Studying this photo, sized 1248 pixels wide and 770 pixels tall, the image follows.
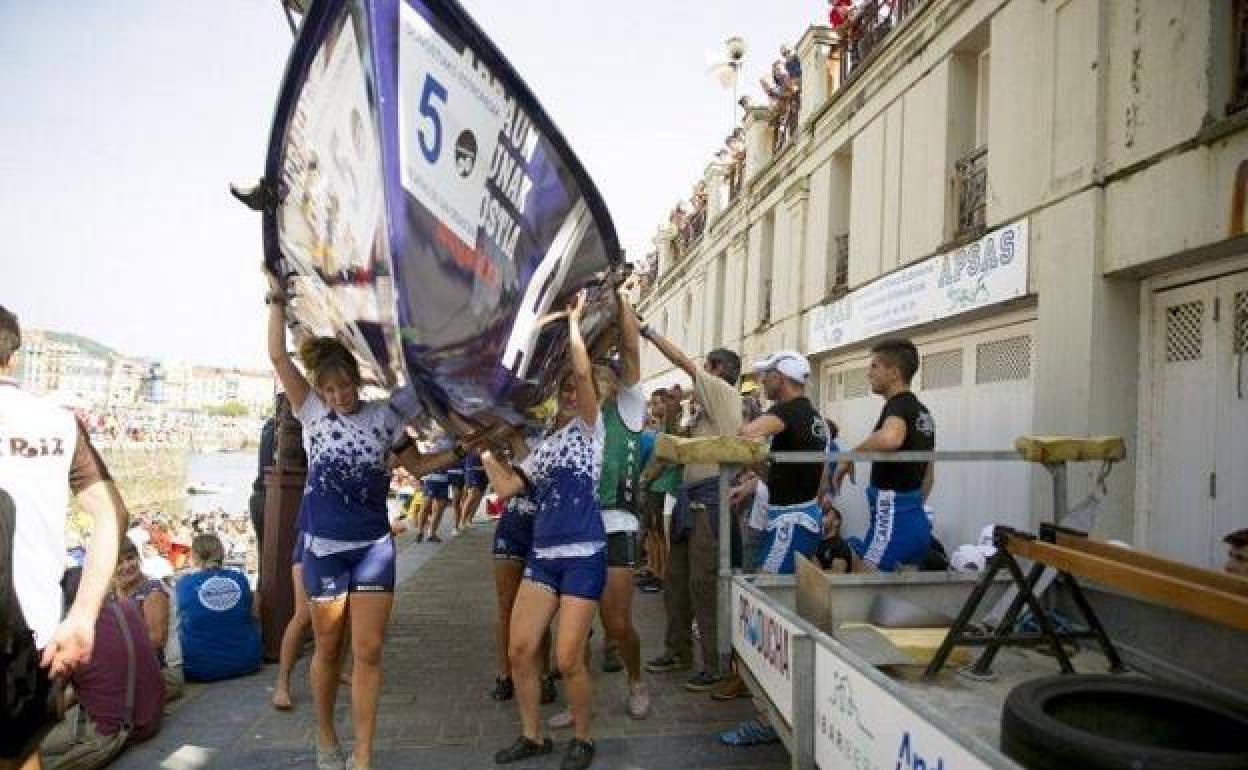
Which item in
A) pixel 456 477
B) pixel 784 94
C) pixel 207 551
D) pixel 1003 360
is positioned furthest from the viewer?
pixel 784 94

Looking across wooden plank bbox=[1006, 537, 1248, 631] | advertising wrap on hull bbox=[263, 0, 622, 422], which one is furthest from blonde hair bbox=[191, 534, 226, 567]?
wooden plank bbox=[1006, 537, 1248, 631]

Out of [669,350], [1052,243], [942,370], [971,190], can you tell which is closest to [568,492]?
[669,350]

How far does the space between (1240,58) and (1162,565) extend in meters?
4.16

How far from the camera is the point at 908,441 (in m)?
3.93

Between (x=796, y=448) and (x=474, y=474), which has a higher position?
(x=796, y=448)

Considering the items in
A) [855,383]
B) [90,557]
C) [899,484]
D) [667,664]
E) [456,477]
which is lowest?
[667,664]

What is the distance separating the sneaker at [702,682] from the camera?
4914 mm

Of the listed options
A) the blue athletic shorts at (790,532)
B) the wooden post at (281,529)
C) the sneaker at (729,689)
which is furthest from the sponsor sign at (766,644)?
the wooden post at (281,529)

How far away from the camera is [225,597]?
16.7 feet

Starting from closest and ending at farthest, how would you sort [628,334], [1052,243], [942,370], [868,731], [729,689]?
1. [868,731]
2. [628,334]
3. [729,689]
4. [1052,243]
5. [942,370]

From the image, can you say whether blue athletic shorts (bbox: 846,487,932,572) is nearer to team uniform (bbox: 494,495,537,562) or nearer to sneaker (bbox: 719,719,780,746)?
sneaker (bbox: 719,719,780,746)

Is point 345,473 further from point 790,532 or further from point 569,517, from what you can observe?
point 790,532

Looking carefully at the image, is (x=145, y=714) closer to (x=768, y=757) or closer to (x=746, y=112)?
(x=768, y=757)

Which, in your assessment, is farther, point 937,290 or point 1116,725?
point 937,290
